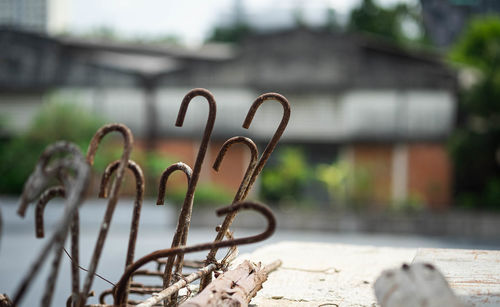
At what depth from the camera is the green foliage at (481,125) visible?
1138 centimetres

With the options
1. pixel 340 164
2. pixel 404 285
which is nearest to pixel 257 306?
pixel 404 285

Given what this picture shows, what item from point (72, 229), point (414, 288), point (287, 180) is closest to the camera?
point (414, 288)

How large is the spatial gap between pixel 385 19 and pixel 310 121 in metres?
11.6

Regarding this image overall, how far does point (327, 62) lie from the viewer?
45.7 ft

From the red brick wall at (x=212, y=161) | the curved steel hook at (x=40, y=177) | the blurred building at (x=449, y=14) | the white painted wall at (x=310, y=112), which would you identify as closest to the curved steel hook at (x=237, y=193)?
the curved steel hook at (x=40, y=177)

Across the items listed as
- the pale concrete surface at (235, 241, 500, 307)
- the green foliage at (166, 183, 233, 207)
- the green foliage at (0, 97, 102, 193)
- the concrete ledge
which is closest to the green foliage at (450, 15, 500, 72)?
the concrete ledge

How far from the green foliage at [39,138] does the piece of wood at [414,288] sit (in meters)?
12.7

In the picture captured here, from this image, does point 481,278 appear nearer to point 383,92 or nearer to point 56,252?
point 56,252

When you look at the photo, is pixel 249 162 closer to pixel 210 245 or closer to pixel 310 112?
pixel 210 245

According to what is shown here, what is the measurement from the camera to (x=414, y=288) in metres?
1.07

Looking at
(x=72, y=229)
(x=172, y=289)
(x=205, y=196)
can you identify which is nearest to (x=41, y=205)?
(x=72, y=229)

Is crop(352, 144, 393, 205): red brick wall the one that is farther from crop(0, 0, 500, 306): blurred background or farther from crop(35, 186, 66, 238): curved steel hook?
crop(35, 186, 66, 238): curved steel hook

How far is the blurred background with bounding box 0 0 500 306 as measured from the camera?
38.7 feet

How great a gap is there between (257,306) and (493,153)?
11123 millimetres
